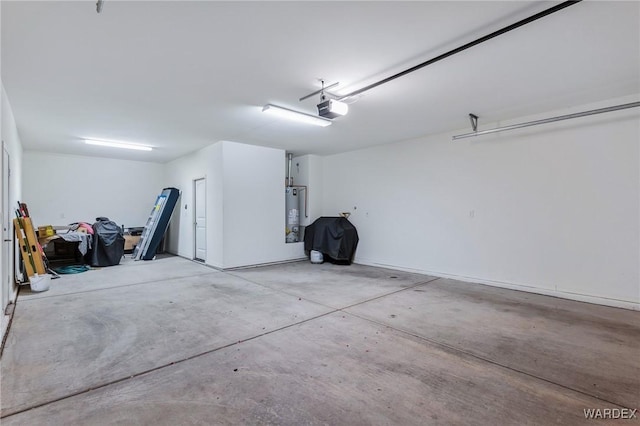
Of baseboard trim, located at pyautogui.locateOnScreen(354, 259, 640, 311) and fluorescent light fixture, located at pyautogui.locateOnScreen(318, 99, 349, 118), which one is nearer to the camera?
fluorescent light fixture, located at pyautogui.locateOnScreen(318, 99, 349, 118)

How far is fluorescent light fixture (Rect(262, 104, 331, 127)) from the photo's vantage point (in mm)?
4168

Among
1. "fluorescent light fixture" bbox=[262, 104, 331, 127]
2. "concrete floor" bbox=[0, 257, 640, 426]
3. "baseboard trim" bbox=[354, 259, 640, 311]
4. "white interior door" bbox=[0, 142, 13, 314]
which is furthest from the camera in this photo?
"fluorescent light fixture" bbox=[262, 104, 331, 127]

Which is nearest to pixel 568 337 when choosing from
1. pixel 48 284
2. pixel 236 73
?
pixel 236 73

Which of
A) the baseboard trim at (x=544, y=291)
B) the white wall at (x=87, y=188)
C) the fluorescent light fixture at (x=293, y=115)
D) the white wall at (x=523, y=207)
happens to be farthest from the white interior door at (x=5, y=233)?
the baseboard trim at (x=544, y=291)

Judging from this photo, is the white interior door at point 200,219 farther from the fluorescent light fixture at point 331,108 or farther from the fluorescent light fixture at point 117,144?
the fluorescent light fixture at point 331,108

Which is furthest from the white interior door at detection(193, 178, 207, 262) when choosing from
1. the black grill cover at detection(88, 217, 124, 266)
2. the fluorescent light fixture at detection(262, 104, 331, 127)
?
the fluorescent light fixture at detection(262, 104, 331, 127)

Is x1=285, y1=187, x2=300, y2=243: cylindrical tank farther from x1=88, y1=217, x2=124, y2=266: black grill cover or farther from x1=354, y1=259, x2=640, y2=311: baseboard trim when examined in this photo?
x1=88, y1=217, x2=124, y2=266: black grill cover

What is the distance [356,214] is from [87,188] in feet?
23.4

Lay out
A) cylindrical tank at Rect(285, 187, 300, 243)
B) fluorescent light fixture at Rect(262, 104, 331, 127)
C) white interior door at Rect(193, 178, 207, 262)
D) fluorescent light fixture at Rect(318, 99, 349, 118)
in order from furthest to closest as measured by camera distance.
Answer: cylindrical tank at Rect(285, 187, 300, 243) → white interior door at Rect(193, 178, 207, 262) → fluorescent light fixture at Rect(262, 104, 331, 127) → fluorescent light fixture at Rect(318, 99, 349, 118)

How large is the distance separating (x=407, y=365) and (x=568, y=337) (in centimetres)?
187

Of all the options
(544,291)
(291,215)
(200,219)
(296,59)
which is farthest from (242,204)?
(544,291)

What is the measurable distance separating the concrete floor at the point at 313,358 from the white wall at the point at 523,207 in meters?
0.56

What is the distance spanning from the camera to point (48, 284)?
15.3 feet

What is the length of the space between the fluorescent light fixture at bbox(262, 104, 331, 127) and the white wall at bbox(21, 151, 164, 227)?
623 centimetres
